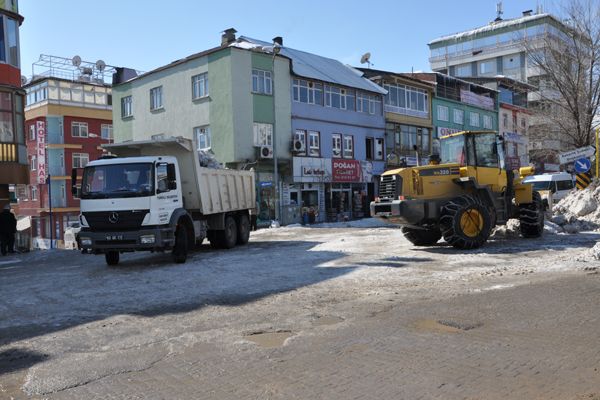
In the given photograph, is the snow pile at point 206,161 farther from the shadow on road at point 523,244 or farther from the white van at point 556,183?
the white van at point 556,183

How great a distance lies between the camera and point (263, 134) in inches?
1232

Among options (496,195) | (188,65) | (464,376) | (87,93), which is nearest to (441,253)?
(496,195)

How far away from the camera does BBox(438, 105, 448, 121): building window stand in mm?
43781

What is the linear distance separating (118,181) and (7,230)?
27.4 ft

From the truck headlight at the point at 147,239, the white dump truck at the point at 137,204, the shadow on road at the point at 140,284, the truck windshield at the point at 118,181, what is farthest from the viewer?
the truck windshield at the point at 118,181

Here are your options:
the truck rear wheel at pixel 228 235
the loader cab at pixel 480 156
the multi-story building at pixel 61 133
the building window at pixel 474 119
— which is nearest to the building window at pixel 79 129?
the multi-story building at pixel 61 133

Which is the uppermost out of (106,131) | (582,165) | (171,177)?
(106,131)

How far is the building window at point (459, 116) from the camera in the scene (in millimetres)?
45938

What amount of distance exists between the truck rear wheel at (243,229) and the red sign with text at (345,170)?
1729 cm

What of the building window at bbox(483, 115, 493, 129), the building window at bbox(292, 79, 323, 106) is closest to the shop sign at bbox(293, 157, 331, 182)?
the building window at bbox(292, 79, 323, 106)

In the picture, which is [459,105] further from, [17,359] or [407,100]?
[17,359]

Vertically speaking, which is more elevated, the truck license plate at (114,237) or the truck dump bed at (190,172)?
the truck dump bed at (190,172)

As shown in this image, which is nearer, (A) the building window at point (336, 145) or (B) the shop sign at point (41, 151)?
(A) the building window at point (336, 145)

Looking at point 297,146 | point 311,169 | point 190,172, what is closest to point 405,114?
point 311,169
